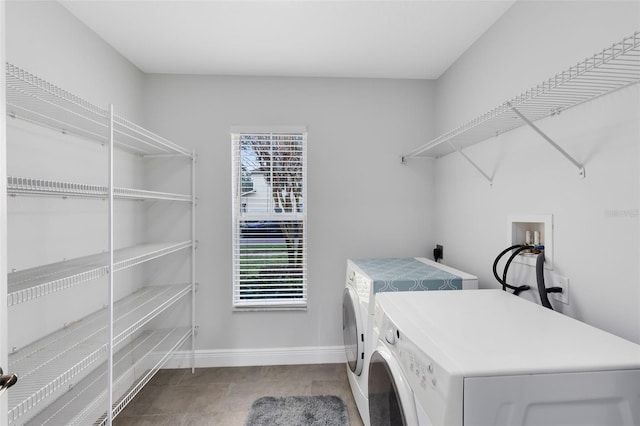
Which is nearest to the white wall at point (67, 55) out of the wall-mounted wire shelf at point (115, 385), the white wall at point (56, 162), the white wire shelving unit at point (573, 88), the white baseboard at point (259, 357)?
the white wall at point (56, 162)

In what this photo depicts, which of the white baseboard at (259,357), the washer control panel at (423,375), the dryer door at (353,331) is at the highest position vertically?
the washer control panel at (423,375)

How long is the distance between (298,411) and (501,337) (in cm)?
147

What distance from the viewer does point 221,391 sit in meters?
2.06

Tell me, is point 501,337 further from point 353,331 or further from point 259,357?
point 259,357

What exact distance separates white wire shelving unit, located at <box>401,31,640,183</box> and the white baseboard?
189cm

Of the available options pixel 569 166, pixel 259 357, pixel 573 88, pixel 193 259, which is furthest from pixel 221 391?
pixel 573 88

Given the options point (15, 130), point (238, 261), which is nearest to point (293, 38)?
point (15, 130)

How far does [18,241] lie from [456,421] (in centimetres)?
180

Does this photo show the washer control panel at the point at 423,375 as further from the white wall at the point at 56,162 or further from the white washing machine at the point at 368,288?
the white wall at the point at 56,162

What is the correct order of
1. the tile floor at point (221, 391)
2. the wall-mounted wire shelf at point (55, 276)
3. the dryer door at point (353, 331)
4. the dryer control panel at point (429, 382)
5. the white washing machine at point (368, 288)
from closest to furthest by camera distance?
the dryer control panel at point (429, 382), the wall-mounted wire shelf at point (55, 276), the white washing machine at point (368, 288), the dryer door at point (353, 331), the tile floor at point (221, 391)

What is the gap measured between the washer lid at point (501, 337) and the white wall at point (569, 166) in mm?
230

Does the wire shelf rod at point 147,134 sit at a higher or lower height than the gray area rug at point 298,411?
higher

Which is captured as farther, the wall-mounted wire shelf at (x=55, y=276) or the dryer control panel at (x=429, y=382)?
→ the wall-mounted wire shelf at (x=55, y=276)

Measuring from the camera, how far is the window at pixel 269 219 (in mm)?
2385
